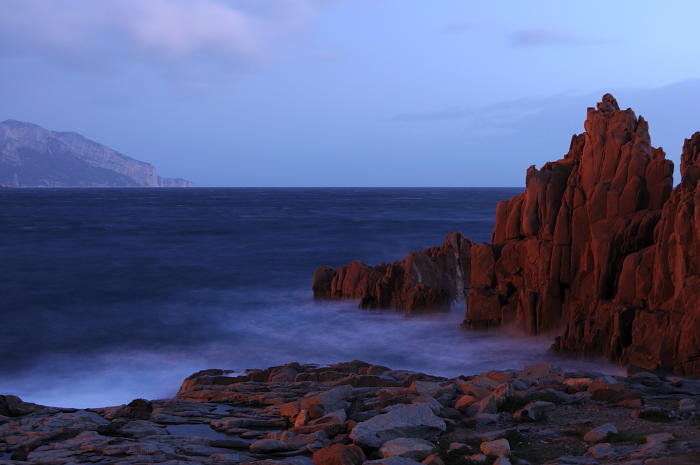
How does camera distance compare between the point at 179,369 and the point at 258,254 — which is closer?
the point at 179,369

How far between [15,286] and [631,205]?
34.5 meters

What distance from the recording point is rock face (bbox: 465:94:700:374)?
18.1 meters

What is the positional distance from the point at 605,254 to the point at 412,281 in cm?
1020

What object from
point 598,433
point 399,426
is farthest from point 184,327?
point 598,433

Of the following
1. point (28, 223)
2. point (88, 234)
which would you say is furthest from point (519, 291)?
point (28, 223)

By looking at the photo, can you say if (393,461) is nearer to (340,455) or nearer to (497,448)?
(340,455)

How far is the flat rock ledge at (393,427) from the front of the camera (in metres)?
9.50

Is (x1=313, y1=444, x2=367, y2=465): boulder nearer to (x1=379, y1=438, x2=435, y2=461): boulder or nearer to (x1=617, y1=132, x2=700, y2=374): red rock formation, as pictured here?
(x1=379, y1=438, x2=435, y2=461): boulder

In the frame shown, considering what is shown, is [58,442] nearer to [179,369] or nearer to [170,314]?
[179,369]

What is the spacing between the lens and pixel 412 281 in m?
29.2

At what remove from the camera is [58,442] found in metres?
10.7

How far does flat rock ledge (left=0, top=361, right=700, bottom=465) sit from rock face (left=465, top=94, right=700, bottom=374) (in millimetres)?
4483

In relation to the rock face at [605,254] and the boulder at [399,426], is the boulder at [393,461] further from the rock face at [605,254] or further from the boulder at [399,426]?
the rock face at [605,254]

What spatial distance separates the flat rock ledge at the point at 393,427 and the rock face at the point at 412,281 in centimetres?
1360
